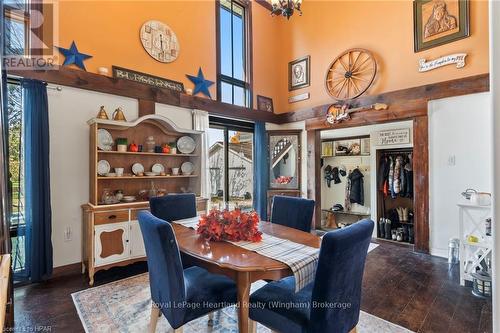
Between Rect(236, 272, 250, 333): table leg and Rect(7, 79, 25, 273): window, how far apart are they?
8.69ft

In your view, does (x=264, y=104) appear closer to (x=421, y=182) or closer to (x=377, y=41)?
(x=377, y=41)

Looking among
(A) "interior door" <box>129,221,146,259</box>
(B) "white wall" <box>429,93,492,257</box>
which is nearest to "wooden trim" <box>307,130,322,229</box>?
(B) "white wall" <box>429,93,492,257</box>

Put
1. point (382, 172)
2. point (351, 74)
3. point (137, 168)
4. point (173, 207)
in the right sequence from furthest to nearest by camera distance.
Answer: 1. point (382, 172)
2. point (351, 74)
3. point (137, 168)
4. point (173, 207)

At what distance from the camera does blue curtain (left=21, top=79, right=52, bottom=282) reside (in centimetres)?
272

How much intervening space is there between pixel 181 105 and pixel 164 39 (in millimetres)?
1004

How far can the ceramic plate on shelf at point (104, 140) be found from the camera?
3.21 meters

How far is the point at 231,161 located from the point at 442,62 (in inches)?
139

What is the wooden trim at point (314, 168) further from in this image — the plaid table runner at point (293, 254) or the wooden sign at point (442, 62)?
the plaid table runner at point (293, 254)

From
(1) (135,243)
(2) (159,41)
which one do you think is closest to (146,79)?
(2) (159,41)

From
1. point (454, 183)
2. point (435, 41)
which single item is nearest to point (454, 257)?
point (454, 183)

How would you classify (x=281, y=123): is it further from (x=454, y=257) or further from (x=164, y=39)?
A: (x=454, y=257)

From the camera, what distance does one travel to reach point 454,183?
345 cm

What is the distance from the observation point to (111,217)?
294 centimetres

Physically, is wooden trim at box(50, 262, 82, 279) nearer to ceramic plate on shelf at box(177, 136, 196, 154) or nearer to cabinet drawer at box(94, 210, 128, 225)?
cabinet drawer at box(94, 210, 128, 225)
